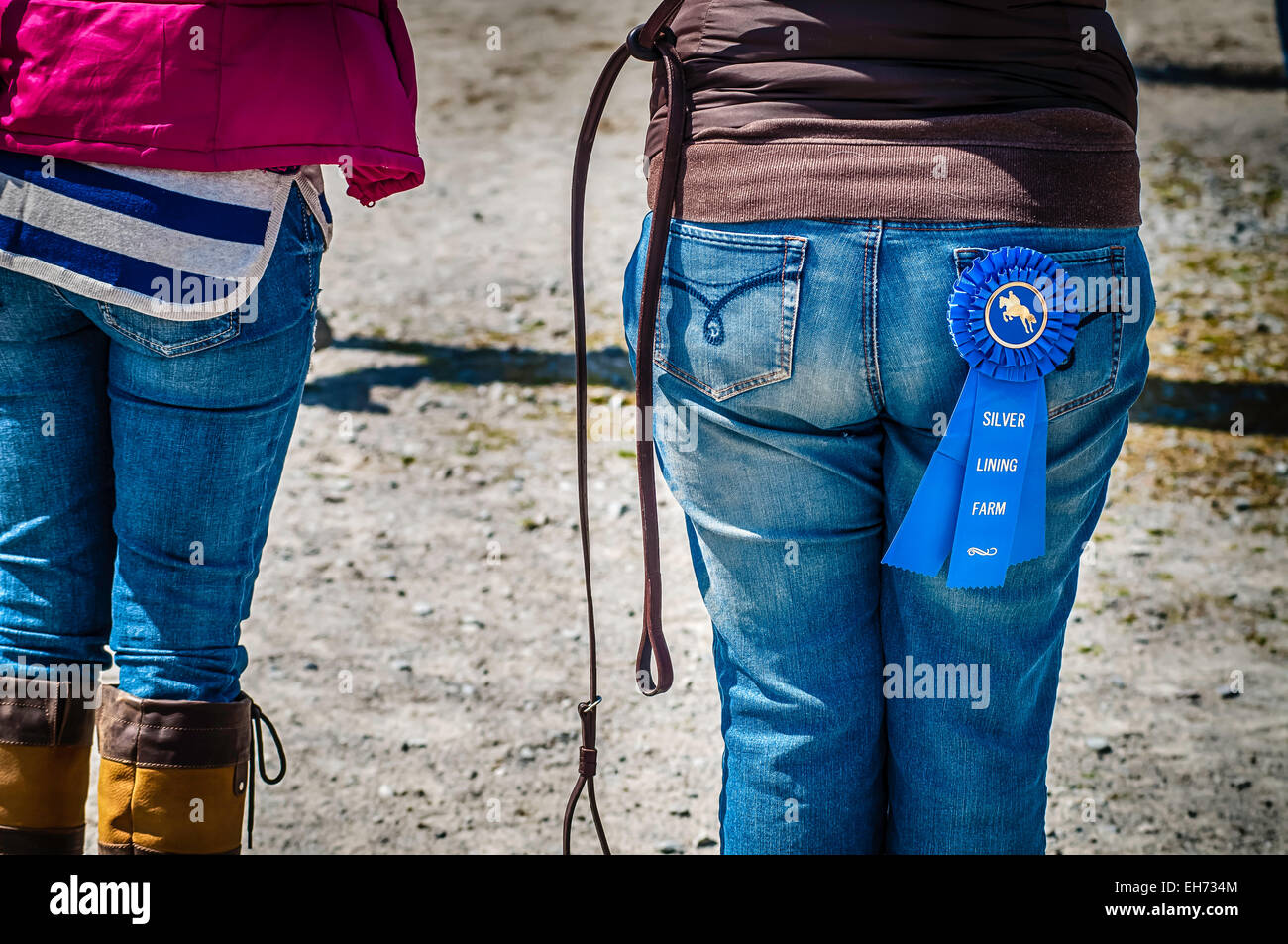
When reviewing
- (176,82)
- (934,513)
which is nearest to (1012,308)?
(934,513)

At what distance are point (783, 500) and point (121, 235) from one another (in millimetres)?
875

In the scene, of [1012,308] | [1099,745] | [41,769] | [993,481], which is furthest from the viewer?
[1099,745]

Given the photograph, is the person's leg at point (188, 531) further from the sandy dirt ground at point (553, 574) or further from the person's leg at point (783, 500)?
the sandy dirt ground at point (553, 574)

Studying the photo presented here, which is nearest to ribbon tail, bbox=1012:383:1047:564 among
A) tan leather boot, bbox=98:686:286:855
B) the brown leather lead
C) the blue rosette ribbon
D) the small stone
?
the blue rosette ribbon

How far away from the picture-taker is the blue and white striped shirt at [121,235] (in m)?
1.52

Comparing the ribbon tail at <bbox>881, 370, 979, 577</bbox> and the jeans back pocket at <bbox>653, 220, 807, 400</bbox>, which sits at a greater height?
the jeans back pocket at <bbox>653, 220, 807, 400</bbox>

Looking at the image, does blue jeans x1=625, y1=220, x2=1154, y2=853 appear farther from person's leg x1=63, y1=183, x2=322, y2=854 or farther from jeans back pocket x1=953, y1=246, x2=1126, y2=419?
person's leg x1=63, y1=183, x2=322, y2=854

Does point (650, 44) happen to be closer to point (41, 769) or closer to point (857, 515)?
point (857, 515)

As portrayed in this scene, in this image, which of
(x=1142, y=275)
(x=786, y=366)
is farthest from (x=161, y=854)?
(x=1142, y=275)

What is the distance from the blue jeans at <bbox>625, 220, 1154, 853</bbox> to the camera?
1249mm

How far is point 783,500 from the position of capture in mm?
1354
